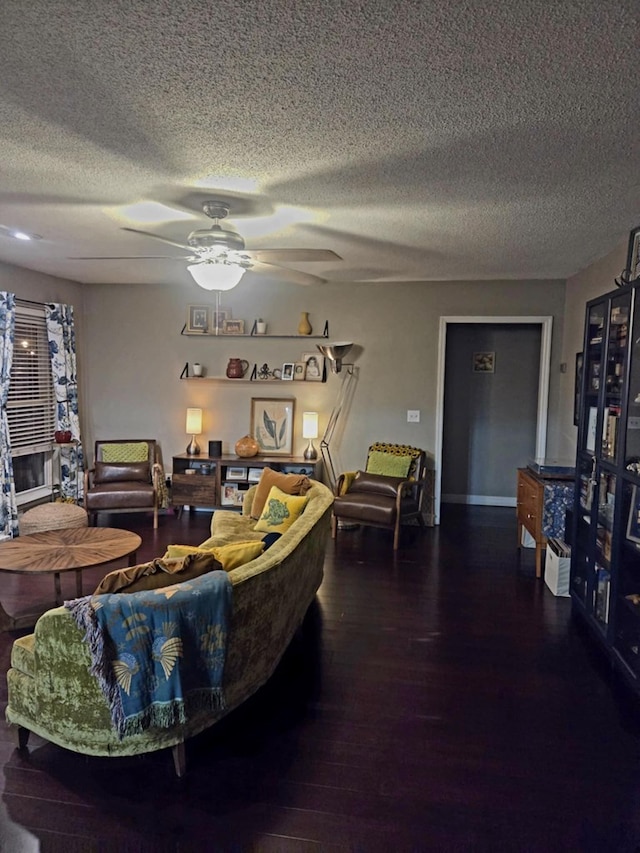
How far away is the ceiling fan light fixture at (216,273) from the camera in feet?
10.7

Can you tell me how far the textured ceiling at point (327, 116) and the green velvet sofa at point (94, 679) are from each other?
1865mm

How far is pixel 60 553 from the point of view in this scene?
11.5ft

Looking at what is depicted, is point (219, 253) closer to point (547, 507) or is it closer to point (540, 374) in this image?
point (547, 507)

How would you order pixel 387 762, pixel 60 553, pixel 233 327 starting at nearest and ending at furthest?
pixel 387 762 → pixel 60 553 → pixel 233 327

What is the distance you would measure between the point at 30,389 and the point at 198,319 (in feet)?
6.32

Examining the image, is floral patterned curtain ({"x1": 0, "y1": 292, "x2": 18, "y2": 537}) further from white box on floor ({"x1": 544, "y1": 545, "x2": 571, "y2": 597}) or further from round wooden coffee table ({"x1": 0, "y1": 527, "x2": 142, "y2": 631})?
white box on floor ({"x1": 544, "y1": 545, "x2": 571, "y2": 597})

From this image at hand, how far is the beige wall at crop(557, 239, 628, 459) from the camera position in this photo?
4656mm

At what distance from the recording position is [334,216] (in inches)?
142

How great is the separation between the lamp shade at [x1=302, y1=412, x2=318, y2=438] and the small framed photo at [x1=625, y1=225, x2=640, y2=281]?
3.40 metres

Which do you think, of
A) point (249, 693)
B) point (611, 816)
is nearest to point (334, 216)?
point (249, 693)

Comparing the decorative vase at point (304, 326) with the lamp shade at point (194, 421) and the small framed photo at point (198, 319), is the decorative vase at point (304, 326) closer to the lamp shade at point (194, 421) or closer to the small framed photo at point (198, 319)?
the small framed photo at point (198, 319)

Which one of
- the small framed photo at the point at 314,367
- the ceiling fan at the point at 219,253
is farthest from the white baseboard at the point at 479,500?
the ceiling fan at the point at 219,253

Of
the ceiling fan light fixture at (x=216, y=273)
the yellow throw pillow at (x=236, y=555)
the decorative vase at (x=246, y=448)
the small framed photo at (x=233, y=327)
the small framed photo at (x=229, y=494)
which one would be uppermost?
the small framed photo at (x=233, y=327)

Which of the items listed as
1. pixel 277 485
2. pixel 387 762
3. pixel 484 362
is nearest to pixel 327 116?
pixel 387 762
